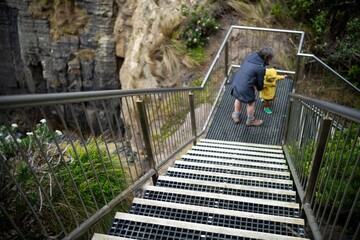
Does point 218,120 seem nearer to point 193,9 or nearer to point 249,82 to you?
point 249,82

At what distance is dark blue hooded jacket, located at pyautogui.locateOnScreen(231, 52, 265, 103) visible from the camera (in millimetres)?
5234

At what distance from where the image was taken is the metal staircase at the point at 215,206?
2.32 metres

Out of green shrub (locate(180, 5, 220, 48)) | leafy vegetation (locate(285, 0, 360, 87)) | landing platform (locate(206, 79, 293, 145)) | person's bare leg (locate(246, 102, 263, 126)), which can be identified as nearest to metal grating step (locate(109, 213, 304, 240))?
landing platform (locate(206, 79, 293, 145))

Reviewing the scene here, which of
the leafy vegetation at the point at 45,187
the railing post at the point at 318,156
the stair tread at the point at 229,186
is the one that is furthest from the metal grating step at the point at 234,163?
the railing post at the point at 318,156

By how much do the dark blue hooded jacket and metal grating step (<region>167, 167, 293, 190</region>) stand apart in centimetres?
234

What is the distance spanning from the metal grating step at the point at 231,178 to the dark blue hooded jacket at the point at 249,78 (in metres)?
2.34

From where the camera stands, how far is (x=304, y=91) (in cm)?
702

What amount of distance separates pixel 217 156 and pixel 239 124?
6.28 ft

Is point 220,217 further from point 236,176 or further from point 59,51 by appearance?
point 59,51

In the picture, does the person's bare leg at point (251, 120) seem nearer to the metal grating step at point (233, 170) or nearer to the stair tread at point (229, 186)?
the metal grating step at point (233, 170)

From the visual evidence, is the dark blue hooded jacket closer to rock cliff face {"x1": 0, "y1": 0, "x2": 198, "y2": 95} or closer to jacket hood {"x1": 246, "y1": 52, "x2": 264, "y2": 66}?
jacket hood {"x1": 246, "y1": 52, "x2": 264, "y2": 66}

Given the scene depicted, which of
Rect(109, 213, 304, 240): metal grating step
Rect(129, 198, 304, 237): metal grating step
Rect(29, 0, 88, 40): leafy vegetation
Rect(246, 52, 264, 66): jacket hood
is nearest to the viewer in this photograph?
Rect(109, 213, 304, 240): metal grating step

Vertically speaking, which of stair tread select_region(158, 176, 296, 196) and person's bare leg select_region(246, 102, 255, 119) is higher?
stair tread select_region(158, 176, 296, 196)

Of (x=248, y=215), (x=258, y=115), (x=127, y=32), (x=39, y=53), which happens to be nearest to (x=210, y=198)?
(x=248, y=215)
